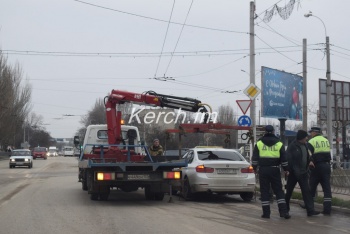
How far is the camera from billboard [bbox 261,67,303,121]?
24359 mm

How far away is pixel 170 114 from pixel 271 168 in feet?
151

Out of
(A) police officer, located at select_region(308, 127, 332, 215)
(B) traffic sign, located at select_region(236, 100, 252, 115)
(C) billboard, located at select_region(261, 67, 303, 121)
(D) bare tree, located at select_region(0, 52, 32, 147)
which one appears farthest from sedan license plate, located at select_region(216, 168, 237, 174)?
(D) bare tree, located at select_region(0, 52, 32, 147)

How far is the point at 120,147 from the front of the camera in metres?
14.6

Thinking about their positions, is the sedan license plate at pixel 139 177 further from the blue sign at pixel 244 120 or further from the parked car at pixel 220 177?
the blue sign at pixel 244 120

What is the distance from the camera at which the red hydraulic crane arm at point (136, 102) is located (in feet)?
48.2

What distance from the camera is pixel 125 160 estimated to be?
14430 millimetres

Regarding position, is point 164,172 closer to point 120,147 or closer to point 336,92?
point 120,147

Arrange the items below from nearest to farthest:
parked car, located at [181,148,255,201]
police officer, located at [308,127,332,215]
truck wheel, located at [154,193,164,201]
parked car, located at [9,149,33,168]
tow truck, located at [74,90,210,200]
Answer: police officer, located at [308,127,332,215]
tow truck, located at [74,90,210,200]
parked car, located at [181,148,255,201]
truck wheel, located at [154,193,164,201]
parked car, located at [9,149,33,168]

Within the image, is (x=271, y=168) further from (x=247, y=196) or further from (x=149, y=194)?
(x=149, y=194)

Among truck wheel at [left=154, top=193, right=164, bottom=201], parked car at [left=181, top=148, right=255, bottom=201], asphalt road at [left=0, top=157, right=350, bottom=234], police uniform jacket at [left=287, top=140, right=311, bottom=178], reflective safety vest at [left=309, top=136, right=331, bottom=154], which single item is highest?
reflective safety vest at [left=309, top=136, right=331, bottom=154]

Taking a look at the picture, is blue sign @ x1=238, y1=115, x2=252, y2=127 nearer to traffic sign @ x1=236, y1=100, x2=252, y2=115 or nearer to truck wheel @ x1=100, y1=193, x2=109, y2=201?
traffic sign @ x1=236, y1=100, x2=252, y2=115

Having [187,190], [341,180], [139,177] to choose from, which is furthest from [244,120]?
[139,177]

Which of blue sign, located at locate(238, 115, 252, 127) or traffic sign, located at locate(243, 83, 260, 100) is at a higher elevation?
traffic sign, located at locate(243, 83, 260, 100)

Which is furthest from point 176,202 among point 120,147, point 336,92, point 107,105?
point 336,92
